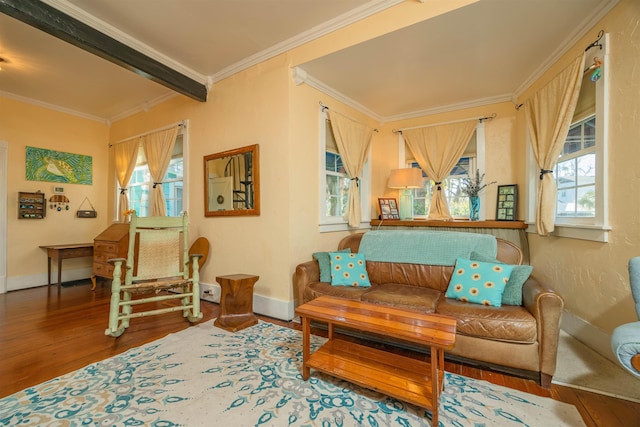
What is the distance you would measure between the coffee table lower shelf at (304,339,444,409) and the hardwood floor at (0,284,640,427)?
527mm

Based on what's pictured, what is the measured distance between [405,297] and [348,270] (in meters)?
0.65

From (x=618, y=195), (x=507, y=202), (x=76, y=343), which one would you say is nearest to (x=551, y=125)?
(x=618, y=195)

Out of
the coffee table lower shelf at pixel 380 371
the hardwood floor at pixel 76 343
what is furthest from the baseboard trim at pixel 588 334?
the coffee table lower shelf at pixel 380 371

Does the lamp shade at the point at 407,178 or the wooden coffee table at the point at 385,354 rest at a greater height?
the lamp shade at the point at 407,178

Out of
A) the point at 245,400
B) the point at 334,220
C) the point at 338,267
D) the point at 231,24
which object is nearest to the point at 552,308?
the point at 338,267

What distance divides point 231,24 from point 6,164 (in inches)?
164

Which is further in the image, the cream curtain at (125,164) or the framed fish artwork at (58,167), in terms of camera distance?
the cream curtain at (125,164)

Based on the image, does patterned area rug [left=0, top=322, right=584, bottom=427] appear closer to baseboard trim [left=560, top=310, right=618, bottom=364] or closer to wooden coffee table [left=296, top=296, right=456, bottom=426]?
wooden coffee table [left=296, top=296, right=456, bottom=426]

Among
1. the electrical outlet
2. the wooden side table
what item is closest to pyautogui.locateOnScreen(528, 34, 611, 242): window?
the wooden side table

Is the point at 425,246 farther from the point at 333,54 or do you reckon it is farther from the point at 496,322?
the point at 333,54

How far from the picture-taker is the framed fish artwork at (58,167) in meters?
4.25

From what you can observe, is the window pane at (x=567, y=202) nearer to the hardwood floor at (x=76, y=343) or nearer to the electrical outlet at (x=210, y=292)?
the hardwood floor at (x=76, y=343)

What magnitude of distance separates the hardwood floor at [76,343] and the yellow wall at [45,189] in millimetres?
629

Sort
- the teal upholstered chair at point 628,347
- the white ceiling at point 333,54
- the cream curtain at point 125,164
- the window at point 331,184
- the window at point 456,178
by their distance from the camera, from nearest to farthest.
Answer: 1. the teal upholstered chair at point 628,347
2. the white ceiling at point 333,54
3. the window at point 331,184
4. the window at point 456,178
5. the cream curtain at point 125,164
